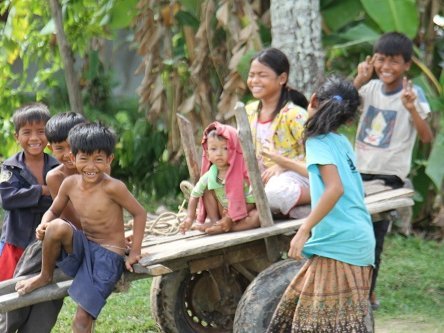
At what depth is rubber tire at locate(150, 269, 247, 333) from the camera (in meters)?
5.66

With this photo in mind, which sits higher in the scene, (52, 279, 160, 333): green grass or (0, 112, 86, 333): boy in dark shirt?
(0, 112, 86, 333): boy in dark shirt

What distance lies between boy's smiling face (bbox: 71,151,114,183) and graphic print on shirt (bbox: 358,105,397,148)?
5.81 ft

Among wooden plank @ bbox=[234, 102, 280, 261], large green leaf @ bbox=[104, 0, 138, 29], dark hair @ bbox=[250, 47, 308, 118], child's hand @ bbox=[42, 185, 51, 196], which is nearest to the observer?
wooden plank @ bbox=[234, 102, 280, 261]

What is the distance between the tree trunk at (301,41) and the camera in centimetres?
688

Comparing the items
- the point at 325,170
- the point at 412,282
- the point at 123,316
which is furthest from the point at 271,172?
the point at 412,282

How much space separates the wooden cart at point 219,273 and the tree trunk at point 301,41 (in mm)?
1570

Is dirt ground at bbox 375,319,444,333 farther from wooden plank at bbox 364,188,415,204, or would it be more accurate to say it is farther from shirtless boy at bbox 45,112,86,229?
shirtless boy at bbox 45,112,86,229

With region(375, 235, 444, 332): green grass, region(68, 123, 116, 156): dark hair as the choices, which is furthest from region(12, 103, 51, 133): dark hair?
region(375, 235, 444, 332): green grass

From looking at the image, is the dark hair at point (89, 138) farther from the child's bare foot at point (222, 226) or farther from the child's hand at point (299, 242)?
the child's hand at point (299, 242)

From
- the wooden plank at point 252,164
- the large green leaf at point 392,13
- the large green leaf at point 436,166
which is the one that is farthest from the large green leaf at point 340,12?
the wooden plank at point 252,164

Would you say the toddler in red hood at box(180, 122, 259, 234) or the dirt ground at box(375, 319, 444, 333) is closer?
the toddler in red hood at box(180, 122, 259, 234)

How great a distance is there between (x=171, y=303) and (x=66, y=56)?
12.0 feet

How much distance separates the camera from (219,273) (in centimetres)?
555

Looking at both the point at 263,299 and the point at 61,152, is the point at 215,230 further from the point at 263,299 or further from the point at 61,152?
the point at 61,152
